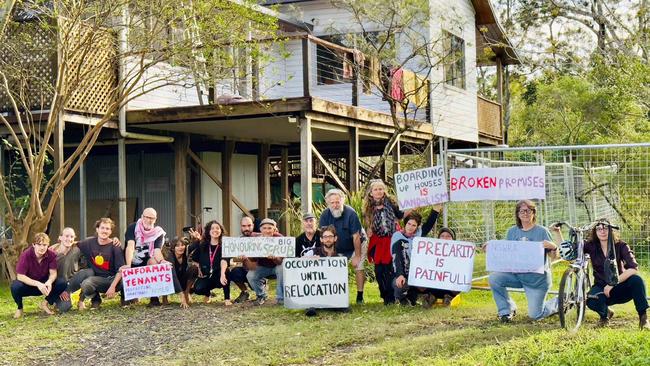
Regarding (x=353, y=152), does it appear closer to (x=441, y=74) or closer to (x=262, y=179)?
(x=262, y=179)

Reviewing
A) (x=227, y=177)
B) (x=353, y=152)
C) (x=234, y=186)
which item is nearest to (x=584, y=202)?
(x=353, y=152)

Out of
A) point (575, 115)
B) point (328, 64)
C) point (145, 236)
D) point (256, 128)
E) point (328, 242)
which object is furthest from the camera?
point (575, 115)

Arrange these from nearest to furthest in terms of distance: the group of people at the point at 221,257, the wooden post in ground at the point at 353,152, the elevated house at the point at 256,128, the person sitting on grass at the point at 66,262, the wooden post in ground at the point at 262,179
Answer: the group of people at the point at 221,257, the person sitting on grass at the point at 66,262, the elevated house at the point at 256,128, the wooden post in ground at the point at 353,152, the wooden post in ground at the point at 262,179

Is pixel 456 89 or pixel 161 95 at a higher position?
pixel 456 89

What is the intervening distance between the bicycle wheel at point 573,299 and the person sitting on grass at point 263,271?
349 centimetres

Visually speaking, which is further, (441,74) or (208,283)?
(441,74)

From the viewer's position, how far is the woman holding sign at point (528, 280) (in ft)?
27.5

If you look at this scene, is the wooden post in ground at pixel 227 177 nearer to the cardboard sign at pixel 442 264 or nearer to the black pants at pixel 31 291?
the black pants at pixel 31 291

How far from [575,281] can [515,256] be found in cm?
71

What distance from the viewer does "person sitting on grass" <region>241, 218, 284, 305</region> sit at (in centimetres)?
1003

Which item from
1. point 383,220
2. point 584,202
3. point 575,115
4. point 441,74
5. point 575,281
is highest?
point 575,115

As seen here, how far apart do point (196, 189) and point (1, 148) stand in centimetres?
464

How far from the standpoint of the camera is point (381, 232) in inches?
384

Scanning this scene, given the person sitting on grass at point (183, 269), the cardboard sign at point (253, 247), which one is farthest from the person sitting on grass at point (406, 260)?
the person sitting on grass at point (183, 269)
